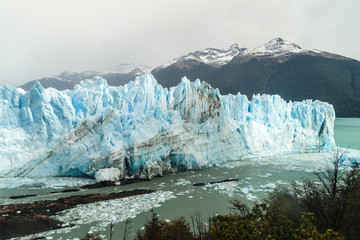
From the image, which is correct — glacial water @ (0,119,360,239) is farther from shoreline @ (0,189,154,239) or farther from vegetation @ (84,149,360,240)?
vegetation @ (84,149,360,240)

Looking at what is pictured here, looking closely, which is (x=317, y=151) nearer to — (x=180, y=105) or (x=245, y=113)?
(x=245, y=113)

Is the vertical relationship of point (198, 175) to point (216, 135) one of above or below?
below

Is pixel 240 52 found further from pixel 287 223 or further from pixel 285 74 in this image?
→ pixel 287 223

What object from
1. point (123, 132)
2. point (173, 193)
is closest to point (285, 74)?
point (123, 132)

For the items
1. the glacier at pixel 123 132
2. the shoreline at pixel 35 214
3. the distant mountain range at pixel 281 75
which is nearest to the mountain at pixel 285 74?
the distant mountain range at pixel 281 75

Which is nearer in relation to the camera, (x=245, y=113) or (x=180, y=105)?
(x=180, y=105)

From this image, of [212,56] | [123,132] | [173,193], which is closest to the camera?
[173,193]

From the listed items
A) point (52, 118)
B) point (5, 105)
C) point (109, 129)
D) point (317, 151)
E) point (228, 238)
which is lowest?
point (317, 151)

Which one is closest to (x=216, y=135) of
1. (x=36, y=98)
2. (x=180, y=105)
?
(x=180, y=105)
